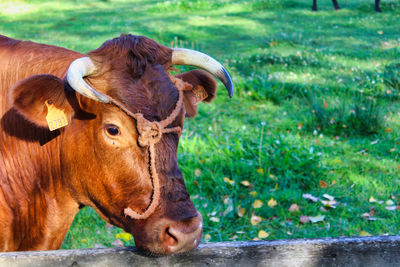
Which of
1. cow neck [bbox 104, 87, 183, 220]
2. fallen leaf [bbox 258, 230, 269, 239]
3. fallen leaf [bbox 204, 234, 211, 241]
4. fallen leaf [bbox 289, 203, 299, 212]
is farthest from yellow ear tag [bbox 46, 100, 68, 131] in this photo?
fallen leaf [bbox 289, 203, 299, 212]

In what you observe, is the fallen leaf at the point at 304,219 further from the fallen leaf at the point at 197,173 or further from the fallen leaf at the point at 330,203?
the fallen leaf at the point at 197,173

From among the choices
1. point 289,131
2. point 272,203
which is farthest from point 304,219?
point 289,131

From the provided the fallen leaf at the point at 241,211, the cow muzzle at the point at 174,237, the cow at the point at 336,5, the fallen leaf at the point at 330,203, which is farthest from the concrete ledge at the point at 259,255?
the cow at the point at 336,5

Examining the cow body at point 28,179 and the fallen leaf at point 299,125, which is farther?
the fallen leaf at point 299,125

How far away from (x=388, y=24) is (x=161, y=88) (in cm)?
1152

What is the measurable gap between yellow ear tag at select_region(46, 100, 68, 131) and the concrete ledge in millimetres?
654

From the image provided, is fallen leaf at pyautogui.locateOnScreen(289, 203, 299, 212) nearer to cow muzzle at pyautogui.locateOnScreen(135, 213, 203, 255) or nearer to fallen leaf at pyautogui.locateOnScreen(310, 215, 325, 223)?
fallen leaf at pyautogui.locateOnScreen(310, 215, 325, 223)

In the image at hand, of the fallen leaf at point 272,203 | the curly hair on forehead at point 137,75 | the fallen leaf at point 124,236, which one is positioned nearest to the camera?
the curly hair on forehead at point 137,75

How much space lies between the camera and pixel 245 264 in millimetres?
2217

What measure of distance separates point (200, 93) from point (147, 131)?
0.98 metres

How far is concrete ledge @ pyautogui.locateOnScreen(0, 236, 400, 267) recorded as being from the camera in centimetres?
213

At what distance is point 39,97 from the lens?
8.07 feet

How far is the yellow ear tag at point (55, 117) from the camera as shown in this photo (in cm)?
246

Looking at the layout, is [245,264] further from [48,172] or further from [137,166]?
[48,172]
